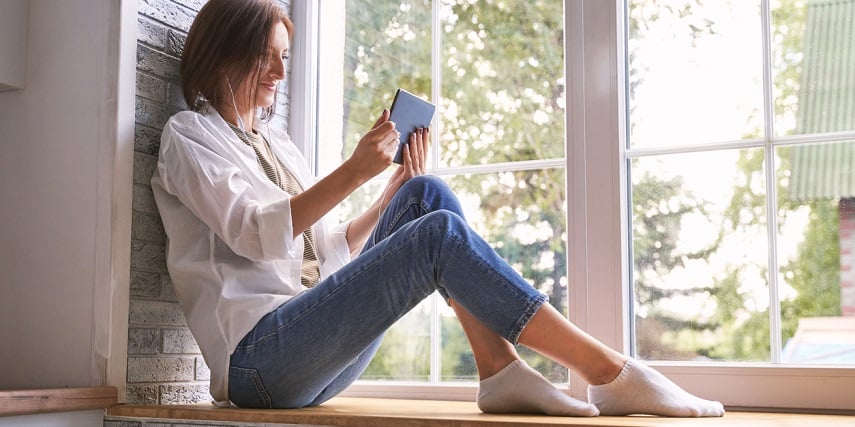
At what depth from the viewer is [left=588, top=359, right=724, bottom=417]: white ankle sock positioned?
5.78 ft

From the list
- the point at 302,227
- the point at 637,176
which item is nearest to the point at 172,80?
the point at 302,227

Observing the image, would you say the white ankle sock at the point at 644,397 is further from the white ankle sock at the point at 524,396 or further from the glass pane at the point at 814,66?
the glass pane at the point at 814,66

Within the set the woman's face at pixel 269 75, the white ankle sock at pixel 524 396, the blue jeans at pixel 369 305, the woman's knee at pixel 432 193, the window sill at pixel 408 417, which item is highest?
the woman's face at pixel 269 75

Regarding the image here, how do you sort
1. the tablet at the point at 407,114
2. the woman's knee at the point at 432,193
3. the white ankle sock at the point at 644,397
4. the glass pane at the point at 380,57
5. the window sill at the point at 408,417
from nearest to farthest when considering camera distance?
the window sill at the point at 408,417 → the white ankle sock at the point at 644,397 → the woman's knee at the point at 432,193 → the tablet at the point at 407,114 → the glass pane at the point at 380,57

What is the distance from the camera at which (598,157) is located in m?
2.32

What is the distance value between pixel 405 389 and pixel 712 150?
101 centimetres

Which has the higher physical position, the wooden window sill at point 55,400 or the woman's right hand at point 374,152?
the woman's right hand at point 374,152

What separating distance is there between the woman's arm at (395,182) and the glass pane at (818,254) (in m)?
0.84

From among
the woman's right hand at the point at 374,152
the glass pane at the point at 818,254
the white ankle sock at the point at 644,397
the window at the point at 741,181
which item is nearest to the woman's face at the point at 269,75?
the woman's right hand at the point at 374,152

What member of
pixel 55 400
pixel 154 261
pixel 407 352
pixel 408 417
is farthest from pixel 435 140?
pixel 55 400

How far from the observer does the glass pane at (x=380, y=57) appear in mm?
2684

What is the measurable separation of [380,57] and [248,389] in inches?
46.5

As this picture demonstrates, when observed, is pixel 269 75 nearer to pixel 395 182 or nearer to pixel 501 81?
pixel 395 182

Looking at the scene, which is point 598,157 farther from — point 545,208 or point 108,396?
point 108,396
